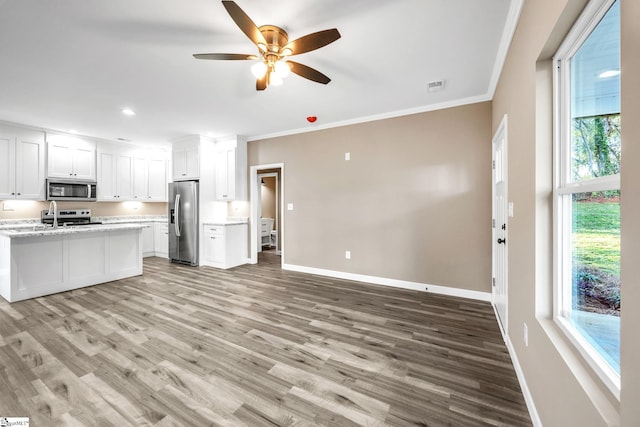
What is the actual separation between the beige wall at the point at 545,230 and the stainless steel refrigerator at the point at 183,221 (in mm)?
5157

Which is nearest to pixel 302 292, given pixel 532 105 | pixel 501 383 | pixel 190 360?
pixel 190 360

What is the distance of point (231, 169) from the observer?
5.30m

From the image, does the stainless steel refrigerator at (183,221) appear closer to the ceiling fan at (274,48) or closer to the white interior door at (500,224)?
the ceiling fan at (274,48)

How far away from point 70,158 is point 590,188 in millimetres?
7038

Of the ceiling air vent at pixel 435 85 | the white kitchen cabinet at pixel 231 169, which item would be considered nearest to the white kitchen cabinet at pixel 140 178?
the white kitchen cabinet at pixel 231 169

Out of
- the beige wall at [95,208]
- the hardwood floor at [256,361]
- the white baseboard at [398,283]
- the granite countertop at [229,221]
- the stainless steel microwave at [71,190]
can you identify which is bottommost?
the hardwood floor at [256,361]

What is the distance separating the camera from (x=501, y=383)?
179 cm

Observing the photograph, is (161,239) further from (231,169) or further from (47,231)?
(47,231)

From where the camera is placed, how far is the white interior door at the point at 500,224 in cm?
247

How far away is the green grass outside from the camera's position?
0.94 m

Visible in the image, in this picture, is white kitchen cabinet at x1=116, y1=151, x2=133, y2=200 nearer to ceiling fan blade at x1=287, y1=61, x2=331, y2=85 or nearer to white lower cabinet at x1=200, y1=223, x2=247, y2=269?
white lower cabinet at x1=200, y1=223, x2=247, y2=269

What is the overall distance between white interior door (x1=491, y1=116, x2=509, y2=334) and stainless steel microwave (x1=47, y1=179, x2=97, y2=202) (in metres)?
6.80

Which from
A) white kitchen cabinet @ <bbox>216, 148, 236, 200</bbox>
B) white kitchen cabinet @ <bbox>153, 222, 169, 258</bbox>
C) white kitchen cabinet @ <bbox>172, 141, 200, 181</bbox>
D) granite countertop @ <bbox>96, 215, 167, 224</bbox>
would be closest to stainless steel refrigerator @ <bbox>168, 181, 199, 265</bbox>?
white kitchen cabinet @ <bbox>172, 141, 200, 181</bbox>

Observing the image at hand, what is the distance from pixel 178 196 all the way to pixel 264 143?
2.12m
